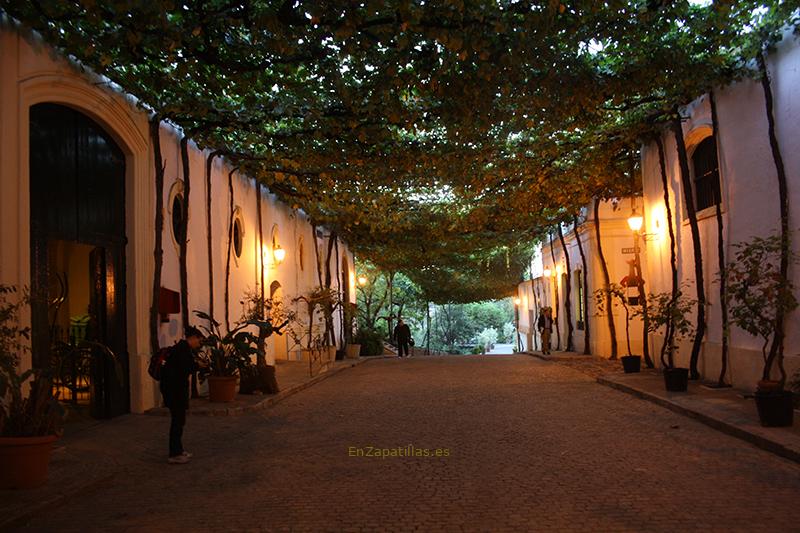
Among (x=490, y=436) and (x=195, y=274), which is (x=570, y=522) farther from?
(x=195, y=274)

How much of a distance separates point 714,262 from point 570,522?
30.1 ft

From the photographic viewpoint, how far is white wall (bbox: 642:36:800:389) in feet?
33.6

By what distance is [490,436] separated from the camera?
8.80 metres

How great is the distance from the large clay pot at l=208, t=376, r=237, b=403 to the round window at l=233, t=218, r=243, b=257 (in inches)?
191

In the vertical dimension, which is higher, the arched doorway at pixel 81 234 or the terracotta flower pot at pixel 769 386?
the arched doorway at pixel 81 234

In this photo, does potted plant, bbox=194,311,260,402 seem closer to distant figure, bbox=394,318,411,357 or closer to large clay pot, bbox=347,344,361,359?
large clay pot, bbox=347,344,361,359

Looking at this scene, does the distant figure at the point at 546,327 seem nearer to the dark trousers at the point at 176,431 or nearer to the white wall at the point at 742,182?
the white wall at the point at 742,182

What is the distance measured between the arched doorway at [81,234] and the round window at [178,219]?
1.69 metres

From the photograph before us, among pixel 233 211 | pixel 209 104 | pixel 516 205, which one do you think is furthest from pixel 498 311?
pixel 209 104

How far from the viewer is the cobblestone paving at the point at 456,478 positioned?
532 centimetres

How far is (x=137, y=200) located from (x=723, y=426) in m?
8.79

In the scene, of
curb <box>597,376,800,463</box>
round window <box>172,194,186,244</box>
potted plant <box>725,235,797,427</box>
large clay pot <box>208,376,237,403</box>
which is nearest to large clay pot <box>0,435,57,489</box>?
large clay pot <box>208,376,237,403</box>

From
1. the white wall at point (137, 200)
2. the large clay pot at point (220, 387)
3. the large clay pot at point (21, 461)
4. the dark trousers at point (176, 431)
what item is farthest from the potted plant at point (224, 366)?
the large clay pot at point (21, 461)

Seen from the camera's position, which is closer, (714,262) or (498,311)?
(714,262)
